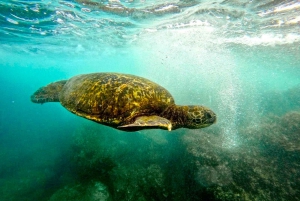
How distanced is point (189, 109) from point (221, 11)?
36.1 feet

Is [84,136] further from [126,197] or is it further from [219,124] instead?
[219,124]

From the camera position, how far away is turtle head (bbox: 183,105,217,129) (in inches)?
191

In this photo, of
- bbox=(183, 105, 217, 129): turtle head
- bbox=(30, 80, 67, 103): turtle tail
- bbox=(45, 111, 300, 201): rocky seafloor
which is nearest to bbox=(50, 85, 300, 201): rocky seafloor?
bbox=(45, 111, 300, 201): rocky seafloor

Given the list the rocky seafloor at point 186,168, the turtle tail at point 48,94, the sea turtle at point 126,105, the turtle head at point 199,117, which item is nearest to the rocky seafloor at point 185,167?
the rocky seafloor at point 186,168

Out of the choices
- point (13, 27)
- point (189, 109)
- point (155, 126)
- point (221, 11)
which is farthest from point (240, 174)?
point (13, 27)

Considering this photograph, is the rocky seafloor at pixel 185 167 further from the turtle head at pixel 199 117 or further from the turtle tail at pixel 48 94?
the turtle tail at pixel 48 94

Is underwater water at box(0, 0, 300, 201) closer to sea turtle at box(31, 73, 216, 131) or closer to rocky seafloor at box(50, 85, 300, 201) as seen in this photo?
rocky seafloor at box(50, 85, 300, 201)

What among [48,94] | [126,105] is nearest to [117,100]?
[126,105]

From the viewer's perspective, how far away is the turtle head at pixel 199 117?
486cm

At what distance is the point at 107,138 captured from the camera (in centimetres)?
1366

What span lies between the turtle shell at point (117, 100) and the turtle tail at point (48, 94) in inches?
107

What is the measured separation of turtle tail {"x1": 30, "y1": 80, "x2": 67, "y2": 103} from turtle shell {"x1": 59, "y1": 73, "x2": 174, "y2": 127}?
2.72m

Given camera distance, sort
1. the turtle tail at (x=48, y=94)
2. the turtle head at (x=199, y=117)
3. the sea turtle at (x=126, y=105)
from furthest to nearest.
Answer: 1. the turtle tail at (x=48, y=94)
2. the turtle head at (x=199, y=117)
3. the sea turtle at (x=126, y=105)

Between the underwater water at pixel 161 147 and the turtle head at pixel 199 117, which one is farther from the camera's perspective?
the underwater water at pixel 161 147
